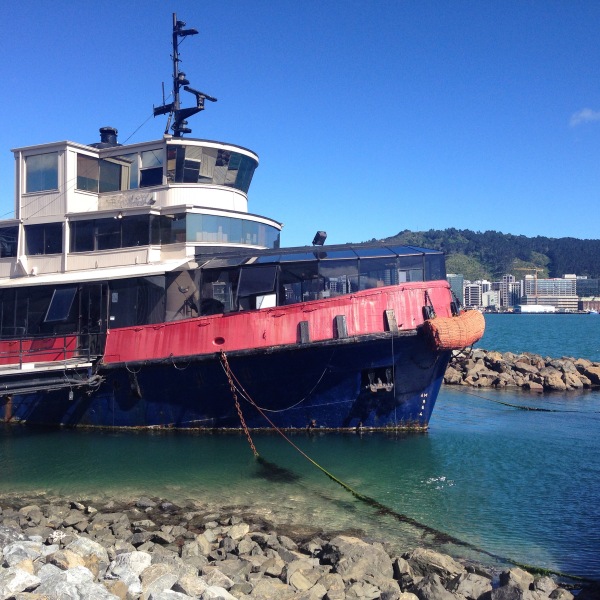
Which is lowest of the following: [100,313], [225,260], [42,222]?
[100,313]

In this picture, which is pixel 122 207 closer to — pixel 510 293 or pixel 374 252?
pixel 374 252

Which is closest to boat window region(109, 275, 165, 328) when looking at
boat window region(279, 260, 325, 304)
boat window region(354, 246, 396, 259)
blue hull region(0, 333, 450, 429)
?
blue hull region(0, 333, 450, 429)

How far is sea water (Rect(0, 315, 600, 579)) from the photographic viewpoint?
354 inches

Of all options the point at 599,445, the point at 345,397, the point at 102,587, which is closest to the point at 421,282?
the point at 345,397

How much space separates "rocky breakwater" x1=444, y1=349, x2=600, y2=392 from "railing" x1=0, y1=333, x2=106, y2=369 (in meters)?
15.2

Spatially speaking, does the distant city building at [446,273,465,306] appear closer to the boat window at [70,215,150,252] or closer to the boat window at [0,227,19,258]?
the boat window at [70,215,150,252]

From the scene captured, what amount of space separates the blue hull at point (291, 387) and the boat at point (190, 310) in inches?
1.2

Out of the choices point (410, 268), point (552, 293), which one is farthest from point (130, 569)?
point (552, 293)

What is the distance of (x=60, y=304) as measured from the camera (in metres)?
14.3

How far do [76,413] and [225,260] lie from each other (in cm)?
497

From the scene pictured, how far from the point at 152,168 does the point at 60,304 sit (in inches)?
159

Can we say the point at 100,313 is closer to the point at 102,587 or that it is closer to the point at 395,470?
the point at 395,470

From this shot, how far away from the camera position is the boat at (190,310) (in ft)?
42.5

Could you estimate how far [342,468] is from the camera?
12.0m
